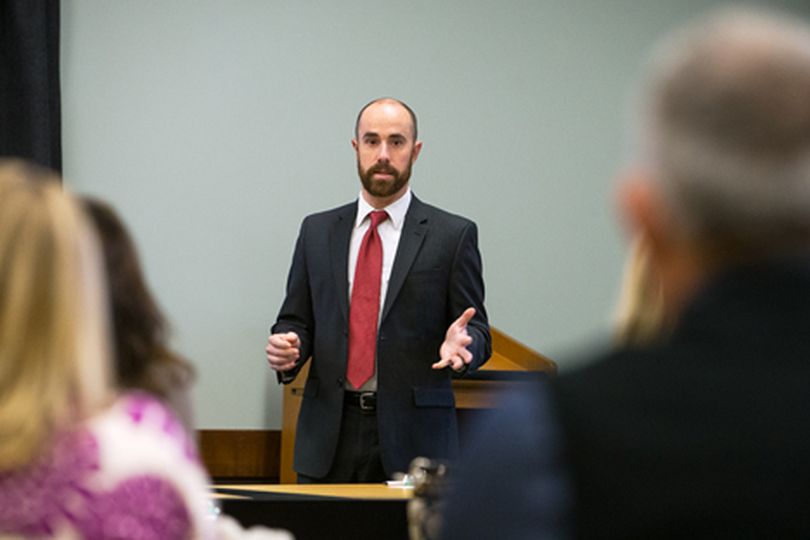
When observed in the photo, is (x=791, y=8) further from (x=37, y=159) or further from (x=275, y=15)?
(x=37, y=159)

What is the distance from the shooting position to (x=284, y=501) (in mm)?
2828

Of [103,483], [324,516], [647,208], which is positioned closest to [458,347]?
[324,516]

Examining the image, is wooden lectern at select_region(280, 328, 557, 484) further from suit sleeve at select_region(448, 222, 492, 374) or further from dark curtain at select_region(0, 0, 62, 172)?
dark curtain at select_region(0, 0, 62, 172)

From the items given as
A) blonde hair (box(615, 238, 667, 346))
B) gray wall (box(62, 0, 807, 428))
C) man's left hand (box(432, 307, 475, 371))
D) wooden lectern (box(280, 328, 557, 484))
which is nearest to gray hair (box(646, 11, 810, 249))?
blonde hair (box(615, 238, 667, 346))

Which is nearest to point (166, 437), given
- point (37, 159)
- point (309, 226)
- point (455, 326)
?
point (455, 326)

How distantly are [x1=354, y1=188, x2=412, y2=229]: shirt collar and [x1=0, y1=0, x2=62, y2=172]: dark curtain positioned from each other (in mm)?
1422

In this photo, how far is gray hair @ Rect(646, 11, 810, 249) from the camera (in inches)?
41.3

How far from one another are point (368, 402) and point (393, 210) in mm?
650

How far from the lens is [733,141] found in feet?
3.46

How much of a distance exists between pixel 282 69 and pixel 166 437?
12.4 feet

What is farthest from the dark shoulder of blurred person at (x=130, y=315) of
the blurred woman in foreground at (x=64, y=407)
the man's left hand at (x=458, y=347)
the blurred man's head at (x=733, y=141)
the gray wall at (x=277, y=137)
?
the gray wall at (x=277, y=137)

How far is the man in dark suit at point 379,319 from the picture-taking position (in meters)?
3.96

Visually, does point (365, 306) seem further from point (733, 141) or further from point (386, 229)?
point (733, 141)

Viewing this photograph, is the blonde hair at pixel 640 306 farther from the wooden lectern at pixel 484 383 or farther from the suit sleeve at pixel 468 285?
the wooden lectern at pixel 484 383
